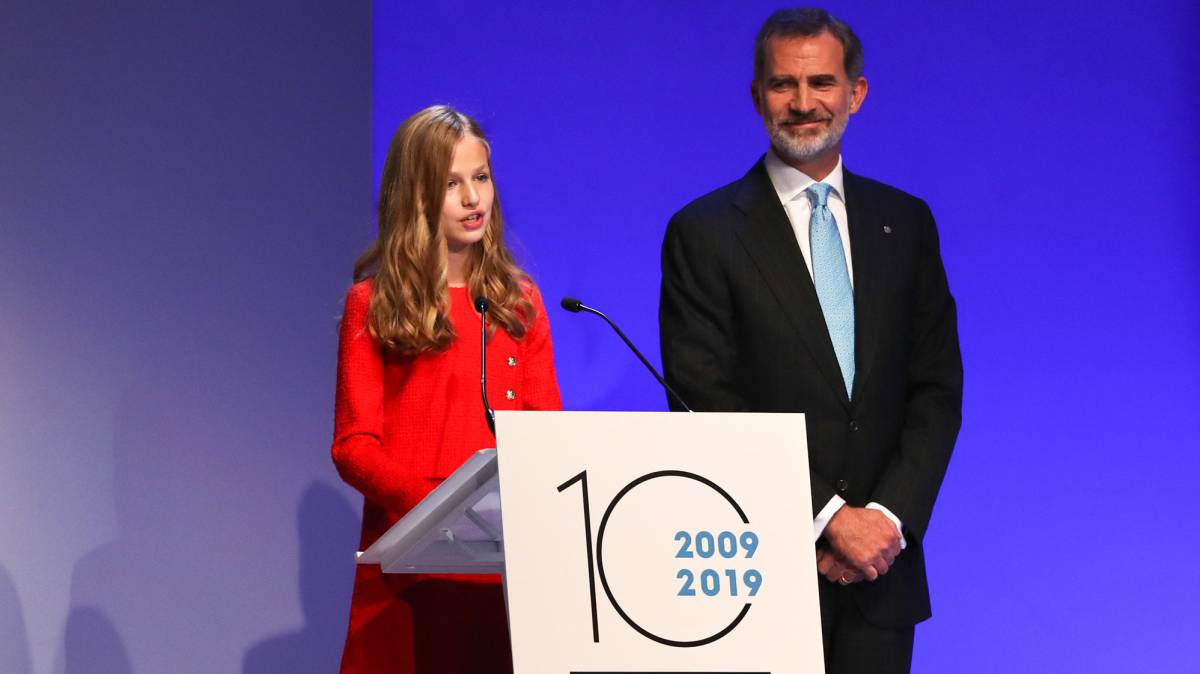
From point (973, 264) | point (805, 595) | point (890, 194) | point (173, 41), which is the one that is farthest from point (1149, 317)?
point (173, 41)

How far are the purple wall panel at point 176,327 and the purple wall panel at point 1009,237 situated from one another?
0.61 meters

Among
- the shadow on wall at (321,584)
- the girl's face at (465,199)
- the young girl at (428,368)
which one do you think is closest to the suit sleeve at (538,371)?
the young girl at (428,368)

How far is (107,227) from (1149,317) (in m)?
2.66

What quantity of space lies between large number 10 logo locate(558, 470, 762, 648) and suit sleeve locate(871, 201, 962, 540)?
2.14 ft

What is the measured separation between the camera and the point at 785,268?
2676mm

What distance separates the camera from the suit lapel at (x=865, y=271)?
104 inches

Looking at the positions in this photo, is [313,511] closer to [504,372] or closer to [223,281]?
[223,281]

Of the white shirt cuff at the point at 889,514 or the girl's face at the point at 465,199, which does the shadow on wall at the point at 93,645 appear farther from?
the white shirt cuff at the point at 889,514

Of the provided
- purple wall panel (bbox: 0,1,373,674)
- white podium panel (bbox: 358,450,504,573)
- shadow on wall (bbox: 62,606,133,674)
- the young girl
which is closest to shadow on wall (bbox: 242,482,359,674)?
purple wall panel (bbox: 0,1,373,674)

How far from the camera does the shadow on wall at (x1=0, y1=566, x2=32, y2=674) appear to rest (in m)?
2.91

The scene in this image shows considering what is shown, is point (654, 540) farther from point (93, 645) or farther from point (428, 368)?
point (93, 645)

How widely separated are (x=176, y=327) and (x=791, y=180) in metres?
1.65

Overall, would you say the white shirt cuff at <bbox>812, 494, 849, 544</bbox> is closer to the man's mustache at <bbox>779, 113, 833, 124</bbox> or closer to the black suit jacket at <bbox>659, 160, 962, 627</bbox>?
the black suit jacket at <bbox>659, 160, 962, 627</bbox>

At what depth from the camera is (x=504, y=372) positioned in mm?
2701
